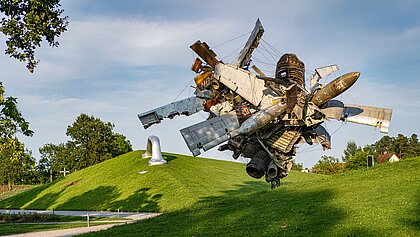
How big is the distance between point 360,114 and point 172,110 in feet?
26.9

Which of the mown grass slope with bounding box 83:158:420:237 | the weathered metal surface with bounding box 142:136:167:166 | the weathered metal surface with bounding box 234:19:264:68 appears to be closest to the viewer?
the mown grass slope with bounding box 83:158:420:237

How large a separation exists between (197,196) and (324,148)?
2090 centimetres

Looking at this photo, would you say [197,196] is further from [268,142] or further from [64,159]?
[64,159]

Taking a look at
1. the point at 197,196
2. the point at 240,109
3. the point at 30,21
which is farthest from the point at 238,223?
the point at 197,196

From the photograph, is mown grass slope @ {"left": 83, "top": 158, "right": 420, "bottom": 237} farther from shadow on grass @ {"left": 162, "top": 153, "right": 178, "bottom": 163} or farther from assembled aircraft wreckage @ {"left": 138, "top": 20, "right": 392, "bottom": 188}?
shadow on grass @ {"left": 162, "top": 153, "right": 178, "bottom": 163}

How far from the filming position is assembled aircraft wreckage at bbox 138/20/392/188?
63.6 feet

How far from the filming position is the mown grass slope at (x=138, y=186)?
4159cm

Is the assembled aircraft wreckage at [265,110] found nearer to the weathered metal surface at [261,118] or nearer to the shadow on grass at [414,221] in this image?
the weathered metal surface at [261,118]

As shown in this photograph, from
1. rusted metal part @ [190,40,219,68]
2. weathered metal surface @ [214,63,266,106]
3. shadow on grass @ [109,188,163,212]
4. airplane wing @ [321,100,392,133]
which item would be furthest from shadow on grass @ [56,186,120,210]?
airplane wing @ [321,100,392,133]

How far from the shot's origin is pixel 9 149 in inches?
656

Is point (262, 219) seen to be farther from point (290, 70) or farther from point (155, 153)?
point (155, 153)

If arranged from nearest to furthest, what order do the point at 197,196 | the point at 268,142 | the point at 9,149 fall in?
the point at 9,149 → the point at 268,142 → the point at 197,196

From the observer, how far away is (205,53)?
2072 cm

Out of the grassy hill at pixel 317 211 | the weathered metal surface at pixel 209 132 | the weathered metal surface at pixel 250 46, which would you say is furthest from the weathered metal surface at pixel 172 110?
the grassy hill at pixel 317 211
